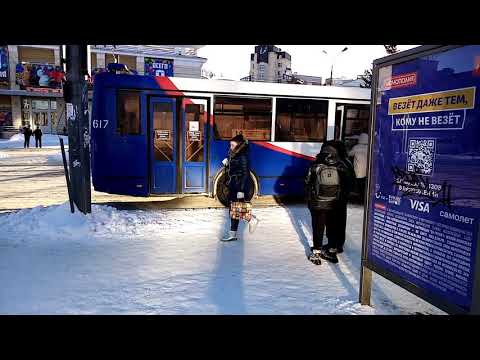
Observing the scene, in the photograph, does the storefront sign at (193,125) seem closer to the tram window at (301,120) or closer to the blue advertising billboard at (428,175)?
the tram window at (301,120)

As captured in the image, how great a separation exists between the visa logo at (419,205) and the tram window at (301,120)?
5759 millimetres

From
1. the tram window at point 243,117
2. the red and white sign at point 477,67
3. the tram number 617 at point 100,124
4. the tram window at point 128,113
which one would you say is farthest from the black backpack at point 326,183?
the tram number 617 at point 100,124

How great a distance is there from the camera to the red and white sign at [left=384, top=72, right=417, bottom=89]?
2.94 metres

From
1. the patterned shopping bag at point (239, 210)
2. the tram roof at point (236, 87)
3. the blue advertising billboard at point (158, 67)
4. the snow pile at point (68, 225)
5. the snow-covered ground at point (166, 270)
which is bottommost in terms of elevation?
the snow-covered ground at point (166, 270)

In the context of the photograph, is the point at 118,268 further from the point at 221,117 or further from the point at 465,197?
the point at 221,117

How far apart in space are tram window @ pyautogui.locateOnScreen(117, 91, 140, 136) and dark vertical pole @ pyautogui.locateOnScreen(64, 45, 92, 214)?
1398 mm

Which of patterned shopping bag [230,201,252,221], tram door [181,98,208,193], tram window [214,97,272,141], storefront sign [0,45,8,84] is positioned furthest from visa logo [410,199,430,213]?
storefront sign [0,45,8,84]

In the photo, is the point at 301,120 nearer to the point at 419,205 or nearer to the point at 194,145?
the point at 194,145

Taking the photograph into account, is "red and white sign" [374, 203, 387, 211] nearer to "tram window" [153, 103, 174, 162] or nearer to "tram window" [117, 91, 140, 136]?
"tram window" [153, 103, 174, 162]

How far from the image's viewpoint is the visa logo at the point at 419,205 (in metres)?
2.81

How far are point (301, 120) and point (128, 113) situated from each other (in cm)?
423
